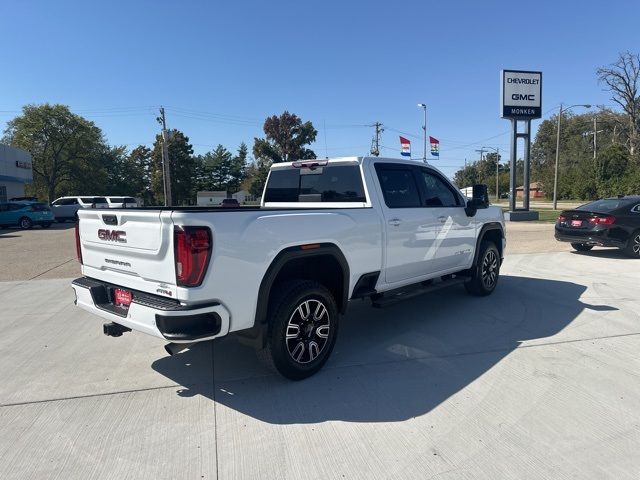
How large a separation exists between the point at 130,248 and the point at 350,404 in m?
2.13

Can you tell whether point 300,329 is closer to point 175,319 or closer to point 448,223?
point 175,319

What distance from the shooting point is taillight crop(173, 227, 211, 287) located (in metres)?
3.19

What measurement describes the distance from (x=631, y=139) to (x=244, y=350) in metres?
62.9

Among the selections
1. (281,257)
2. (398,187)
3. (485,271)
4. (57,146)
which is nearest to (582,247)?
(485,271)

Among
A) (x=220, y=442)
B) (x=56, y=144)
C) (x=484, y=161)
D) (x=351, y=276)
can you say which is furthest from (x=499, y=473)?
(x=484, y=161)

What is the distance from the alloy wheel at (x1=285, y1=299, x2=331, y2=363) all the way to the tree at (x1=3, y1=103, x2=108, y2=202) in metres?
52.6

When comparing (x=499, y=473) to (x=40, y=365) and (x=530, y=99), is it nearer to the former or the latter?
(x=40, y=365)

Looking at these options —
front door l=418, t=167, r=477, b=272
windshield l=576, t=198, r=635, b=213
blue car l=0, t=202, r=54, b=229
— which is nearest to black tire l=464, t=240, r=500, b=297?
front door l=418, t=167, r=477, b=272

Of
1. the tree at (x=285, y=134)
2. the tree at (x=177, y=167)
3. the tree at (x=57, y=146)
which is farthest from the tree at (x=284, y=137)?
the tree at (x=57, y=146)

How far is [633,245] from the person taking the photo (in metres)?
10.9

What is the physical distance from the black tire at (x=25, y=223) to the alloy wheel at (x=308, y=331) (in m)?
26.4

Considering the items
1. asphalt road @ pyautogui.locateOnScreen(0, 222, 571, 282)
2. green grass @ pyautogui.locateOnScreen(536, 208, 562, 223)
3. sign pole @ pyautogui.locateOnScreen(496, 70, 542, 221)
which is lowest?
asphalt road @ pyautogui.locateOnScreen(0, 222, 571, 282)

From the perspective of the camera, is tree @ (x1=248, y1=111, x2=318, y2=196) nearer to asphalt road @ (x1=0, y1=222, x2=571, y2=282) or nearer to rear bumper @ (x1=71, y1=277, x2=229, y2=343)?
asphalt road @ (x1=0, y1=222, x2=571, y2=282)

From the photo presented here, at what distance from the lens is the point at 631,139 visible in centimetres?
5400
